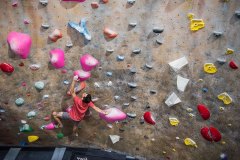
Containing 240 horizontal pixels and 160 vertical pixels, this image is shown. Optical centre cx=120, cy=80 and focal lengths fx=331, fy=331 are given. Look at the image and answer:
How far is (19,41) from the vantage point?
10.6 feet

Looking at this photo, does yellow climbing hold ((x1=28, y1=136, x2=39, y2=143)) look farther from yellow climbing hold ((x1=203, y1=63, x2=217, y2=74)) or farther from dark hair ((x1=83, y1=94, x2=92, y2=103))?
yellow climbing hold ((x1=203, y1=63, x2=217, y2=74))

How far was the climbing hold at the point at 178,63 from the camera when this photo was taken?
10.4ft

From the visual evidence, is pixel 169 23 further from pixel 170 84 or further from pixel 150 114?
pixel 150 114

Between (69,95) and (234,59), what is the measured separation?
176 cm

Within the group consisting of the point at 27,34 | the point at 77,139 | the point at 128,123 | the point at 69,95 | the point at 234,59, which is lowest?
the point at 77,139

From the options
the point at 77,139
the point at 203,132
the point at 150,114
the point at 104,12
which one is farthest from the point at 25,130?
the point at 203,132

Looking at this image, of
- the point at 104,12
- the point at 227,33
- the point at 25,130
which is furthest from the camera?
the point at 25,130

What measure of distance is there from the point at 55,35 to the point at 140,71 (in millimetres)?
918

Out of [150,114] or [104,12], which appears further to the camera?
[150,114]

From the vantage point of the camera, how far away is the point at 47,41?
10.8 feet

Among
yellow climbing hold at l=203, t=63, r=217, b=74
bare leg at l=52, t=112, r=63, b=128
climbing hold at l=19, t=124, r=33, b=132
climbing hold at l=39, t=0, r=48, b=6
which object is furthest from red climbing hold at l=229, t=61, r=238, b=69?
climbing hold at l=19, t=124, r=33, b=132

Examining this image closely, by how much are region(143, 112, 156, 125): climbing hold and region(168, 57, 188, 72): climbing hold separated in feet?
2.11

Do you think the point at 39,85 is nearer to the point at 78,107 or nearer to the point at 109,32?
the point at 78,107

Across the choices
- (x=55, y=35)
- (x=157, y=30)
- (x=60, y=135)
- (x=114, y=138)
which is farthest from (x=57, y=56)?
(x=114, y=138)
